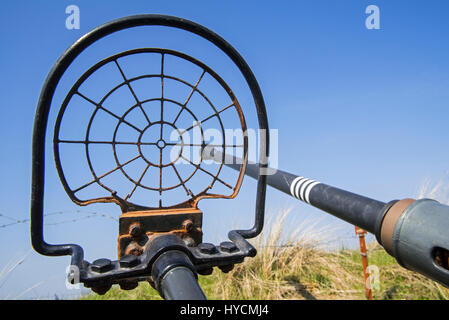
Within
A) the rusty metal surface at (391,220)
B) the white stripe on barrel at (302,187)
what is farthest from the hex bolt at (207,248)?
the white stripe on barrel at (302,187)

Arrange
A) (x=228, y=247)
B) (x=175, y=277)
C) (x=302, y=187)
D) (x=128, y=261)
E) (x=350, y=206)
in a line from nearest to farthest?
(x=175, y=277) → (x=128, y=261) → (x=228, y=247) → (x=350, y=206) → (x=302, y=187)

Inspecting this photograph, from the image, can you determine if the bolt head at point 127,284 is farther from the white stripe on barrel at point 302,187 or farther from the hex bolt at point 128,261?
the white stripe on barrel at point 302,187

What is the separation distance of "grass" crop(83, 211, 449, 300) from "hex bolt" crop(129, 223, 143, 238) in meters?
2.85

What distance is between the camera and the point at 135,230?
114 centimetres

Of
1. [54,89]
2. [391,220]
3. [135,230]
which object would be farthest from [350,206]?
[54,89]

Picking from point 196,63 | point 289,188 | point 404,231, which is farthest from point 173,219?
point 289,188

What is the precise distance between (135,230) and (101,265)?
0.17 meters

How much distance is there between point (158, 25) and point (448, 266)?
1.10 m

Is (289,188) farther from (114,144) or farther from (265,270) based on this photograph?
(265,270)

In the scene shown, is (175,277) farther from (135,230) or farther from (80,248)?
(80,248)

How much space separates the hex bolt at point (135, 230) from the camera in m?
1.14

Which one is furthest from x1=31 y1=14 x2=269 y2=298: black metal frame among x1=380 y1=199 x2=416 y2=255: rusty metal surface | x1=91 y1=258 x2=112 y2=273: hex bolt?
x1=380 y1=199 x2=416 y2=255: rusty metal surface

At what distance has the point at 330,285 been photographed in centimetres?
387

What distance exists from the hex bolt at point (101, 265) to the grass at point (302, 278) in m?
2.95
